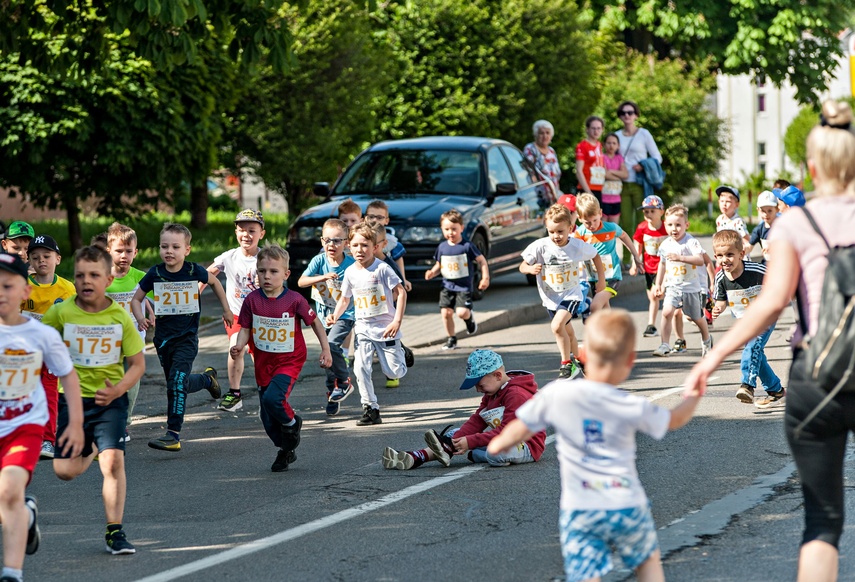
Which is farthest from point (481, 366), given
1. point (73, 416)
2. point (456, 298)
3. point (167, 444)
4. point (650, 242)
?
point (650, 242)

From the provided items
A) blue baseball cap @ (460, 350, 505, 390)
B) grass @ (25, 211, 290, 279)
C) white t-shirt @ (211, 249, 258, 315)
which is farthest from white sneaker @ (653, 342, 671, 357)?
grass @ (25, 211, 290, 279)

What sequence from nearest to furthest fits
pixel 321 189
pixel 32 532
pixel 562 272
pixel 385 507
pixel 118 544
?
pixel 32 532 < pixel 118 544 < pixel 385 507 < pixel 562 272 < pixel 321 189

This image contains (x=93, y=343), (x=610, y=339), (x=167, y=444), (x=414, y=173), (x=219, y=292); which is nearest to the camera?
(x=610, y=339)

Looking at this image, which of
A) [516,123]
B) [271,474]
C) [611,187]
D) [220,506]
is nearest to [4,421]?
[220,506]

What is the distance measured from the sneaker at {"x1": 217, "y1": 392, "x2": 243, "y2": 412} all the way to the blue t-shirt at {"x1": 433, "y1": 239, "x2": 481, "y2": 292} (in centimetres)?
324

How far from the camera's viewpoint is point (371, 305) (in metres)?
9.87

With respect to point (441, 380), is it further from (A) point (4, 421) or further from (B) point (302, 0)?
(A) point (4, 421)

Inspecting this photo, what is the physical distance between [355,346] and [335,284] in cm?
80

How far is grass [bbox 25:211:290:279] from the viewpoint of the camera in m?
19.4

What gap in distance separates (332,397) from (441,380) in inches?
60.1

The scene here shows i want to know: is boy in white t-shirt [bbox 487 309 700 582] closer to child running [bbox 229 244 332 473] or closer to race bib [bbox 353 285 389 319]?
child running [bbox 229 244 332 473]

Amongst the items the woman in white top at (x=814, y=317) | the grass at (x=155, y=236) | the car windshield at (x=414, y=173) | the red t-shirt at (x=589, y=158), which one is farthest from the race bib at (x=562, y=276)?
the grass at (x=155, y=236)

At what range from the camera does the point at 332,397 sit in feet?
33.8

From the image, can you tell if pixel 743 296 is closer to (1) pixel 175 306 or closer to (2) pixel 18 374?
(1) pixel 175 306
